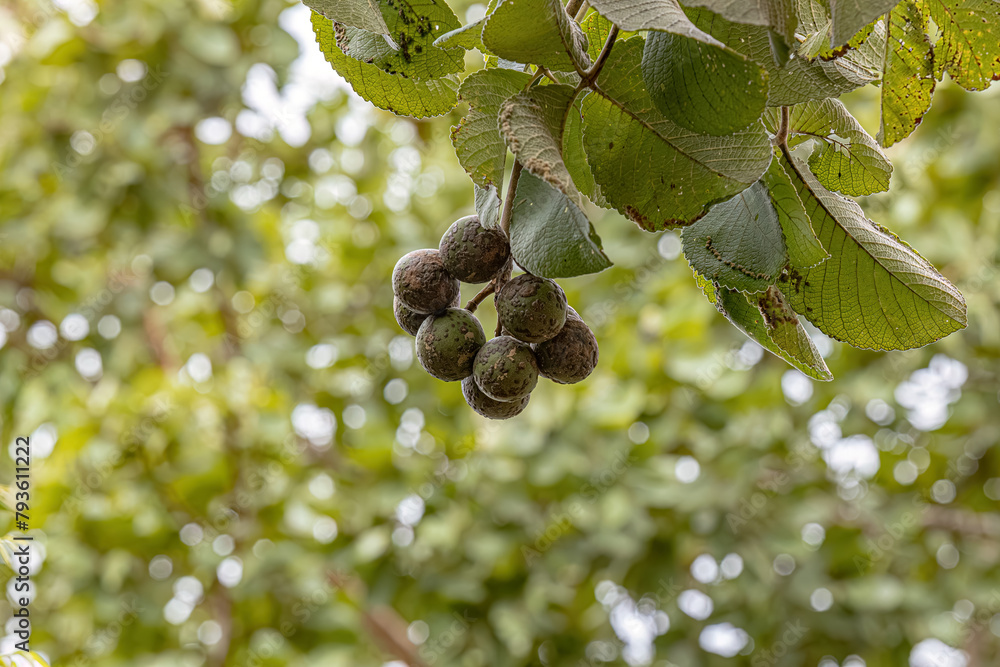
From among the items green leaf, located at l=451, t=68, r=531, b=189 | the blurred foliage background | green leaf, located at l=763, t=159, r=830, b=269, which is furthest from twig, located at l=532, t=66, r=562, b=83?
the blurred foliage background

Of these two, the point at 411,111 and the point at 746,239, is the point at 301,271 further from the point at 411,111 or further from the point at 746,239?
the point at 746,239

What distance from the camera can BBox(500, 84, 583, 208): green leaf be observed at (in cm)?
35

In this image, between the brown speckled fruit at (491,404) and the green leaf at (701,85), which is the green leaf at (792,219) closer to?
the green leaf at (701,85)

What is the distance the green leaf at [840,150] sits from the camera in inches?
17.8

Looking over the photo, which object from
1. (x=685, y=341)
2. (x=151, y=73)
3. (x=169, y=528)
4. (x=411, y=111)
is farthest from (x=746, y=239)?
(x=151, y=73)

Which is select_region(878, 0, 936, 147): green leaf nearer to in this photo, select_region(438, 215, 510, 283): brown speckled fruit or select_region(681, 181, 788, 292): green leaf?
select_region(681, 181, 788, 292): green leaf

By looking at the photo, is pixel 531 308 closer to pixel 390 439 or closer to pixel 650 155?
pixel 650 155

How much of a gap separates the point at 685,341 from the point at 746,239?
1336 mm

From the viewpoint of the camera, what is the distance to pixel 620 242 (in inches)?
74.5

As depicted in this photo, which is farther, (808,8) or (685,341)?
(685,341)

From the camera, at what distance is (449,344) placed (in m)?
0.48

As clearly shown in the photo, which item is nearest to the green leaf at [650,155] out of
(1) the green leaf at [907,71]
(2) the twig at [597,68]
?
(2) the twig at [597,68]

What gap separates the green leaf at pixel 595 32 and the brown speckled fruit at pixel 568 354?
0.16 m

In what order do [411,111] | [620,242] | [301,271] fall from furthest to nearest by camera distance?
[301,271]
[620,242]
[411,111]
